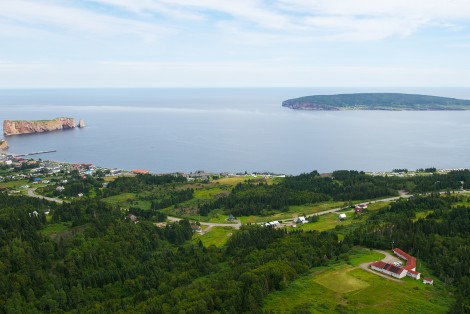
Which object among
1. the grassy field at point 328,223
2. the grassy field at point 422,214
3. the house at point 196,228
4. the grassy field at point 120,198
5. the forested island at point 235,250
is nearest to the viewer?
the forested island at point 235,250

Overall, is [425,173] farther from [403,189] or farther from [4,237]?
[4,237]

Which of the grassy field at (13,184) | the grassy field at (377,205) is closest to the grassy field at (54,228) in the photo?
the grassy field at (13,184)

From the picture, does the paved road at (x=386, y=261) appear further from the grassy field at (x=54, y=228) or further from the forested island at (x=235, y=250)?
the grassy field at (x=54, y=228)

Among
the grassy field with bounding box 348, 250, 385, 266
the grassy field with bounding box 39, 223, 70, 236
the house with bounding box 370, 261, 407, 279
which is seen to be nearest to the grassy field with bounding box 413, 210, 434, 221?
the grassy field with bounding box 348, 250, 385, 266

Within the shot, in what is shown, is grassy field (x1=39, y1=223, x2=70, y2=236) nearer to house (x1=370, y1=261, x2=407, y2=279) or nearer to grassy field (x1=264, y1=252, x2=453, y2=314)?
grassy field (x1=264, y1=252, x2=453, y2=314)

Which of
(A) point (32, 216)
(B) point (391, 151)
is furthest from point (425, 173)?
(A) point (32, 216)
